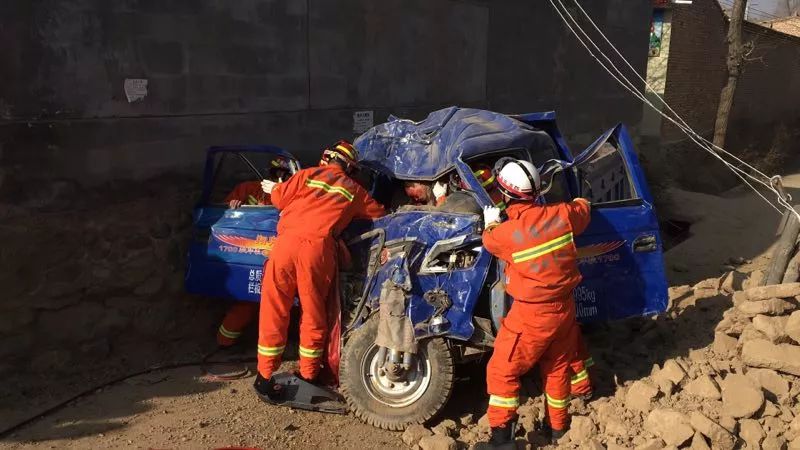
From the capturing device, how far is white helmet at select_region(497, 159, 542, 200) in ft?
14.8

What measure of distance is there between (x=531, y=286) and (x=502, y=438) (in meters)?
0.97

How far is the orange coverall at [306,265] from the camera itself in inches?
197

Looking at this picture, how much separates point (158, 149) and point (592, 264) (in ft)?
11.5

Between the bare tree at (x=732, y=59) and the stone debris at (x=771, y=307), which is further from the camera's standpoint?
the bare tree at (x=732, y=59)

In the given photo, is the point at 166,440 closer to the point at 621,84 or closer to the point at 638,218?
the point at 638,218

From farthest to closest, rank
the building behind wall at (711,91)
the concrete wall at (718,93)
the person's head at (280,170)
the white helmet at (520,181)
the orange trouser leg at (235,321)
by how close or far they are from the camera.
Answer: the concrete wall at (718,93) → the building behind wall at (711,91) → the orange trouser leg at (235,321) → the person's head at (280,170) → the white helmet at (520,181)

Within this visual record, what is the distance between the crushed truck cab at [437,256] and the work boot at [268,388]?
53 centimetres

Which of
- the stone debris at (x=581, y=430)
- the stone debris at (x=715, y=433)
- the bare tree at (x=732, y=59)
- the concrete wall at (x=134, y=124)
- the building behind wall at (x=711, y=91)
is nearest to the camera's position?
the stone debris at (x=715, y=433)

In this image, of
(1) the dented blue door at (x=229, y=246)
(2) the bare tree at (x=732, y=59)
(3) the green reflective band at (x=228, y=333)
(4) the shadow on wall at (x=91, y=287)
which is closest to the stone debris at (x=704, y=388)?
(1) the dented blue door at (x=229, y=246)

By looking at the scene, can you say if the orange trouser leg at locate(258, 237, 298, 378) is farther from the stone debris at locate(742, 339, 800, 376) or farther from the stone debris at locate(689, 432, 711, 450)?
the stone debris at locate(742, 339, 800, 376)

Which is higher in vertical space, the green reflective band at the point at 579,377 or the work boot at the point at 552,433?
the green reflective band at the point at 579,377

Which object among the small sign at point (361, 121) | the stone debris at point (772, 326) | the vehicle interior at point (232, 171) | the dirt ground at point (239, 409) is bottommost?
the dirt ground at point (239, 409)

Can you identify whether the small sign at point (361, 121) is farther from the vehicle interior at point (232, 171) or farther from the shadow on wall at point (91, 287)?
the shadow on wall at point (91, 287)

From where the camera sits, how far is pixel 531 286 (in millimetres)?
4418
